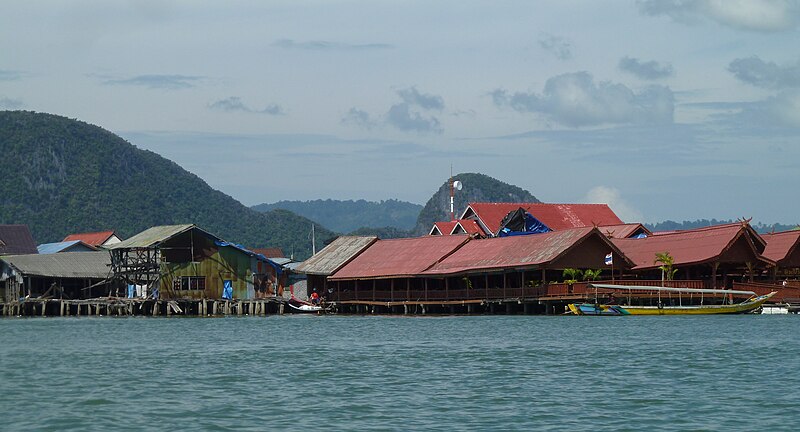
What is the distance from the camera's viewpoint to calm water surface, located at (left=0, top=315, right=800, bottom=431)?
2748cm

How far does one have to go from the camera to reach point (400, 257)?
80125 mm

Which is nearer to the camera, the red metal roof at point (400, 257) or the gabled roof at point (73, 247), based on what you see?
the red metal roof at point (400, 257)

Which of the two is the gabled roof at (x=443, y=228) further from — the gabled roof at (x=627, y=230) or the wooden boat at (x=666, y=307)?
the wooden boat at (x=666, y=307)

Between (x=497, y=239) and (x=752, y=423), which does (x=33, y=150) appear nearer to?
(x=497, y=239)

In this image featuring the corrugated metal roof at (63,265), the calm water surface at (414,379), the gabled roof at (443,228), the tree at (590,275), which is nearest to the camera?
the calm water surface at (414,379)

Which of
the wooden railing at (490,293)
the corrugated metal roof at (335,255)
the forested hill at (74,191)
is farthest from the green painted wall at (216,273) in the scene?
the forested hill at (74,191)

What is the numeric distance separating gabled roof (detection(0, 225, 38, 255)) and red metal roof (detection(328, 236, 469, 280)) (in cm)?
3351

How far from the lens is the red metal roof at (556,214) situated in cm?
9562

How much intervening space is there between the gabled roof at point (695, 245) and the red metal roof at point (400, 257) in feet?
35.8

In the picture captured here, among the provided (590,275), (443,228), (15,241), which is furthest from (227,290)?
(15,241)

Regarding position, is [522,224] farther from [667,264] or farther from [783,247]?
[667,264]

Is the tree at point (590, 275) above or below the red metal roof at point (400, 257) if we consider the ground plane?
below

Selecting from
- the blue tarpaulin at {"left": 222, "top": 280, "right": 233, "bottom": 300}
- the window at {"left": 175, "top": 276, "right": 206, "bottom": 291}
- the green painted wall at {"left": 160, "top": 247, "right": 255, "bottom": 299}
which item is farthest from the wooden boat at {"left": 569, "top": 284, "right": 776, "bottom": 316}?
the window at {"left": 175, "top": 276, "right": 206, "bottom": 291}

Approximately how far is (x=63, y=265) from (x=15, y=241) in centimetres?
2080
